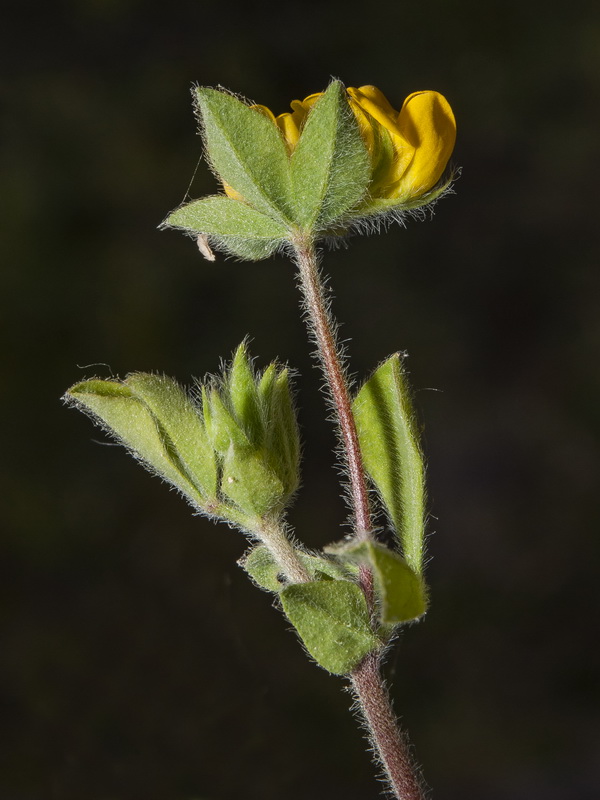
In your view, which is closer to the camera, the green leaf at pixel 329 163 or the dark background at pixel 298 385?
the green leaf at pixel 329 163

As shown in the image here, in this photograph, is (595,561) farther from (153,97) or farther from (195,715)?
(153,97)

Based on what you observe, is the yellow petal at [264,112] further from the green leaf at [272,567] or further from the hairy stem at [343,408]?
the green leaf at [272,567]

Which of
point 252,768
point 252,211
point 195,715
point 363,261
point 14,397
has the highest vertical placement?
point 363,261

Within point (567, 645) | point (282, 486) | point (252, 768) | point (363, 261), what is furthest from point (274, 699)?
point (282, 486)

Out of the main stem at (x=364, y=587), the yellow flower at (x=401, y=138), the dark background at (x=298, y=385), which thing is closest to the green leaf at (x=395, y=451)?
the main stem at (x=364, y=587)

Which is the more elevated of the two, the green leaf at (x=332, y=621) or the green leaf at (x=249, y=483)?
the green leaf at (x=249, y=483)

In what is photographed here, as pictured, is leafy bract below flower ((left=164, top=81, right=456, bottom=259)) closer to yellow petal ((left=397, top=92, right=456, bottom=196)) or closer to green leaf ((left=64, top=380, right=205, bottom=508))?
yellow petal ((left=397, top=92, right=456, bottom=196))

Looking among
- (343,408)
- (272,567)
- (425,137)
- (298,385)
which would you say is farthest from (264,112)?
(298,385)

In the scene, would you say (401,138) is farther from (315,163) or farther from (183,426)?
(183,426)
